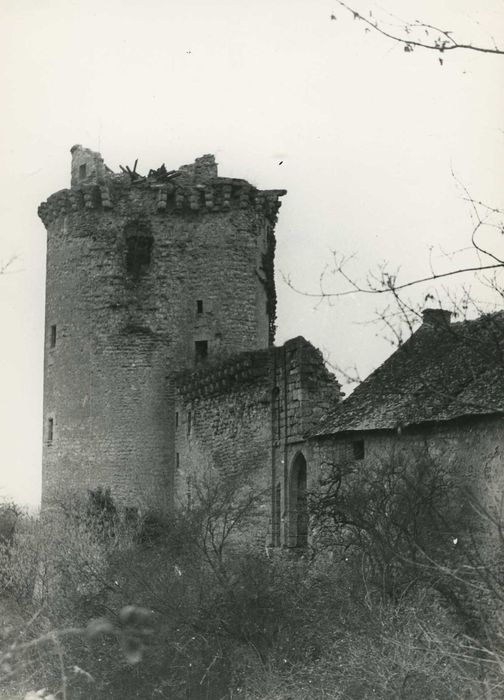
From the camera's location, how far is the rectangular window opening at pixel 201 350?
2778cm

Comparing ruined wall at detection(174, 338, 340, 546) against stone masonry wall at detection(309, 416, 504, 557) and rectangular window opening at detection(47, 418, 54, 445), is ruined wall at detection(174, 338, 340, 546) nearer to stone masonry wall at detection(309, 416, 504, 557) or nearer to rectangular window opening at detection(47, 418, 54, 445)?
stone masonry wall at detection(309, 416, 504, 557)

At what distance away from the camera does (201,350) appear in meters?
27.9

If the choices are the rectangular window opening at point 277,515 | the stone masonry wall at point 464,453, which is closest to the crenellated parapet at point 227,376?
the rectangular window opening at point 277,515

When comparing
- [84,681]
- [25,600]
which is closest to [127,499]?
[25,600]

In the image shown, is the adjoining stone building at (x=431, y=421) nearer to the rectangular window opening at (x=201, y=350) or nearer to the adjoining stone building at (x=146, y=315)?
the adjoining stone building at (x=146, y=315)

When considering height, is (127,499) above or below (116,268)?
below

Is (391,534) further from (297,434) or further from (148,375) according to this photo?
(148,375)

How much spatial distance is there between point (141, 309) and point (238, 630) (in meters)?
14.4

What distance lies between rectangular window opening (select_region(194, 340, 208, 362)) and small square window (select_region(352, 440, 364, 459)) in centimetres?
1101

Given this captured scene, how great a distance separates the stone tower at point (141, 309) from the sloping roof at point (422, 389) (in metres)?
9.93

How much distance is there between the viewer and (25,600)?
65.0 feet

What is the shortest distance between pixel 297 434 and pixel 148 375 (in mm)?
8051

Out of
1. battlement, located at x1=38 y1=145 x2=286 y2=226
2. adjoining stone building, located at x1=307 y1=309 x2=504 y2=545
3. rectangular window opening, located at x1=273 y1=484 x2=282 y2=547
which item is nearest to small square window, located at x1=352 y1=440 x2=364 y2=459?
adjoining stone building, located at x1=307 y1=309 x2=504 y2=545

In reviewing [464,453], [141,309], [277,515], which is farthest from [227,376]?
[464,453]
